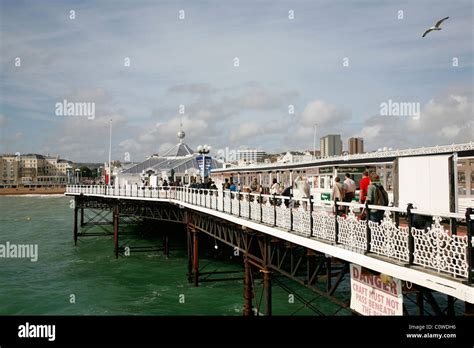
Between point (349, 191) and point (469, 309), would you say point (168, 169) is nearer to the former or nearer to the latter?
point (349, 191)

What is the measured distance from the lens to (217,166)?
5269cm

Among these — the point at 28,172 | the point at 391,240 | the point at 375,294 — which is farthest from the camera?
the point at 28,172

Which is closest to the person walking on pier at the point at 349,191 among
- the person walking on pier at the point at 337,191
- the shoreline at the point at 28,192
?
the person walking on pier at the point at 337,191

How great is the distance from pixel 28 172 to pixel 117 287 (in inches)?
7180

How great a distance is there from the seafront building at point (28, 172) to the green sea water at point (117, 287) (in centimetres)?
15243

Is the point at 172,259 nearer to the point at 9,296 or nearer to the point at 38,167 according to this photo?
the point at 9,296

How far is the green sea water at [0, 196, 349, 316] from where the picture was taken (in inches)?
730

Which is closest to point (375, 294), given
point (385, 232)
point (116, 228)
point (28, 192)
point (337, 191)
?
point (385, 232)

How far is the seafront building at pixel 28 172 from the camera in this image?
554ft

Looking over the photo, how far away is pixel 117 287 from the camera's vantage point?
883 inches

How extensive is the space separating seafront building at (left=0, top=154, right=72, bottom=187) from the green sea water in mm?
152425

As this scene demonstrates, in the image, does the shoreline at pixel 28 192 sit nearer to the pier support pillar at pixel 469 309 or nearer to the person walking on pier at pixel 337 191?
the person walking on pier at pixel 337 191
